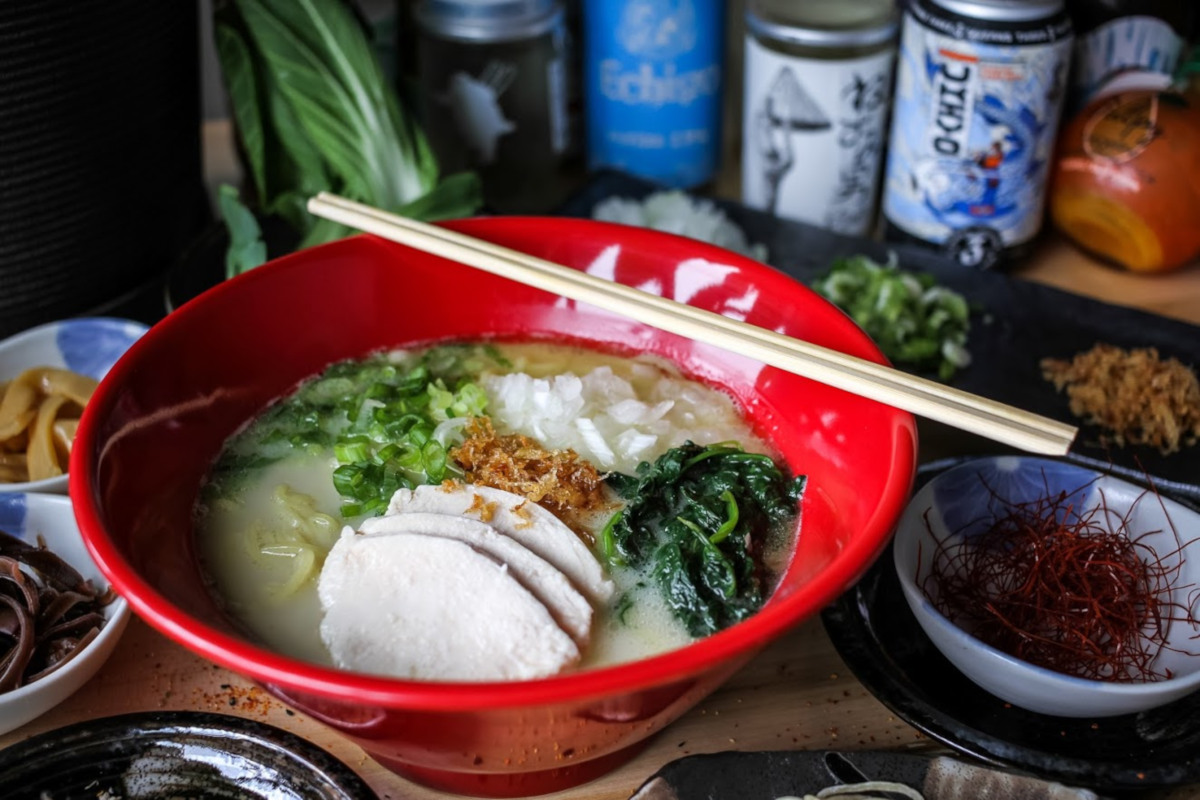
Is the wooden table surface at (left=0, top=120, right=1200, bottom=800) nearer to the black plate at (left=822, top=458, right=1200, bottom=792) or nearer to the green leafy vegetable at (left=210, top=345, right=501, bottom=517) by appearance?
the black plate at (left=822, top=458, right=1200, bottom=792)

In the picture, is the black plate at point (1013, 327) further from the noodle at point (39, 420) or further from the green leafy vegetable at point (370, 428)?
the noodle at point (39, 420)

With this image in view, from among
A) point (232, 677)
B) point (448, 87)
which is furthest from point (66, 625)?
point (448, 87)

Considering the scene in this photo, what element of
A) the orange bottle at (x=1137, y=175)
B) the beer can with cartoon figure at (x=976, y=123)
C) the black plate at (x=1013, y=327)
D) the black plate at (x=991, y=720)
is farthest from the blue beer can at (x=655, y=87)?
the black plate at (x=991, y=720)

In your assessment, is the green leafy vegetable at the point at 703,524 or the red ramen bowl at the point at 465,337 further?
the green leafy vegetable at the point at 703,524

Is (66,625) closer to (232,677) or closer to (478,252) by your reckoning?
(232,677)

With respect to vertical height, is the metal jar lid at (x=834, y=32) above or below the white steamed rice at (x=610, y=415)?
above
